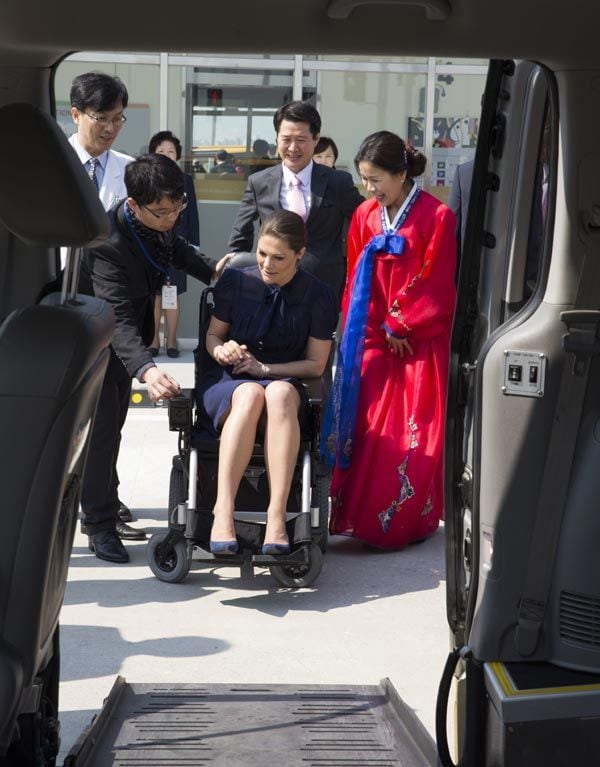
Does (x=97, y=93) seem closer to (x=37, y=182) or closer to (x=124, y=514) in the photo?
(x=124, y=514)

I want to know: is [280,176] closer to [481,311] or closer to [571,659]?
[481,311]

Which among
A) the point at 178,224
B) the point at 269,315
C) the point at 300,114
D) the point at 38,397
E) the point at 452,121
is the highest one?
the point at 452,121

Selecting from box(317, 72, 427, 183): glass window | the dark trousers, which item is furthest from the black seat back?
box(317, 72, 427, 183): glass window

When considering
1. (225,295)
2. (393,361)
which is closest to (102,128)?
(225,295)

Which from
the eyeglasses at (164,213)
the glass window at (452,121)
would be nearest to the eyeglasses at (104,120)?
the eyeglasses at (164,213)

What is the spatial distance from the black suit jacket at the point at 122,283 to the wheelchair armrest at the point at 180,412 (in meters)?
0.24

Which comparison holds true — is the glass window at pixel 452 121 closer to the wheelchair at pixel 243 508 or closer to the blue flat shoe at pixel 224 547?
the wheelchair at pixel 243 508

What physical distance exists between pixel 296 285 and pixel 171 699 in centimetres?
215

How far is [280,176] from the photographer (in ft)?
20.9

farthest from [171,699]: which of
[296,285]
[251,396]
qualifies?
[296,285]

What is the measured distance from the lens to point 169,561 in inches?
195

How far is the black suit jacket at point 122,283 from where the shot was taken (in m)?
5.00

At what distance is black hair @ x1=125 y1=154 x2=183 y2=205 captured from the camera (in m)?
4.86

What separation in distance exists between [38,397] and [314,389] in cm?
280
